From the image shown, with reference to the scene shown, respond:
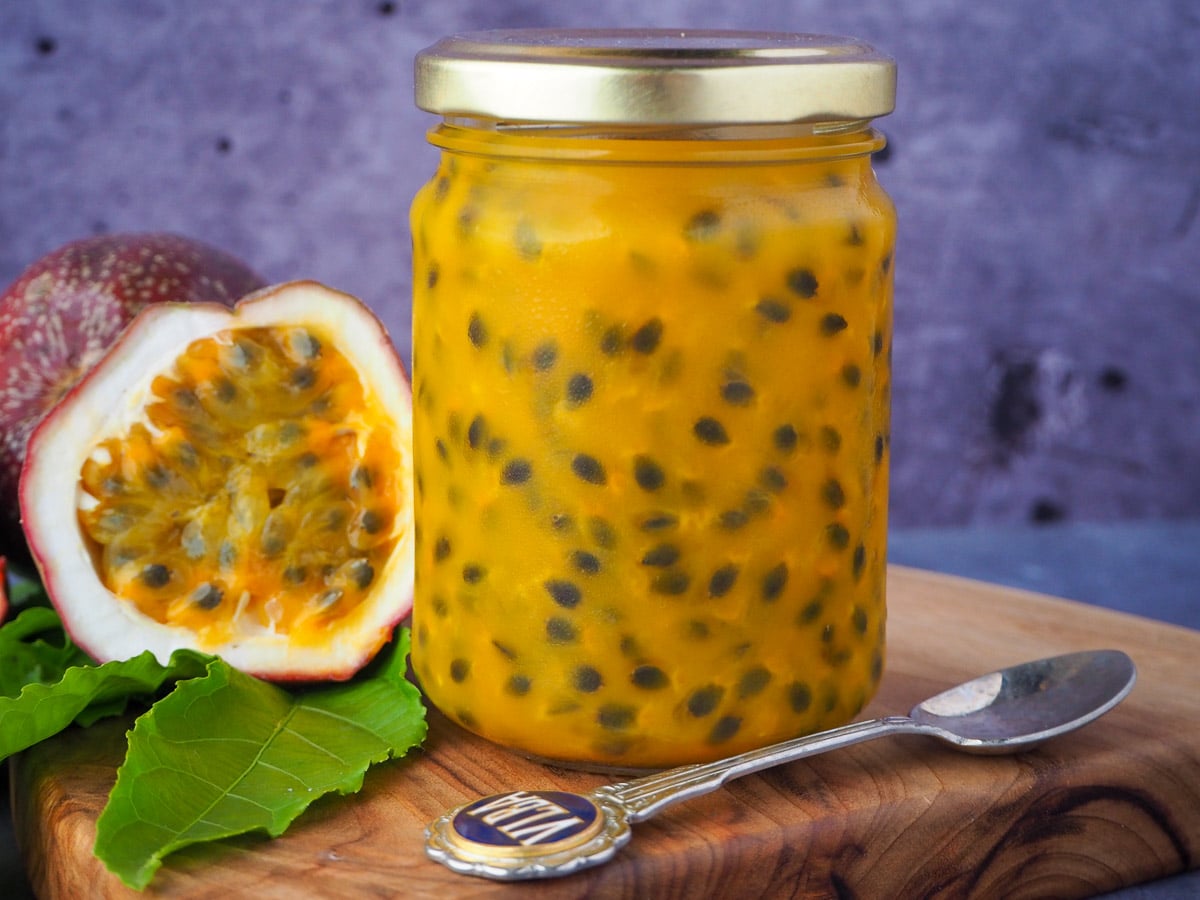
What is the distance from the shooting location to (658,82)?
35.9 inches

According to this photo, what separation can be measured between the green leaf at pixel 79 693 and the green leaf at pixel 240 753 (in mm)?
64

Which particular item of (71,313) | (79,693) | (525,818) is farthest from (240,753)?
(71,313)

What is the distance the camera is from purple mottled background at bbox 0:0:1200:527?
212cm

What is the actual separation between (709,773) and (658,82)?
1.44 ft

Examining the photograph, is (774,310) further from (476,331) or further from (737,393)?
(476,331)

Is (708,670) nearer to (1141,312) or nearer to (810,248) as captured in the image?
(810,248)

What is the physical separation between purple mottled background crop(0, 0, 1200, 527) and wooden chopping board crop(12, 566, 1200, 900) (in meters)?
1.18

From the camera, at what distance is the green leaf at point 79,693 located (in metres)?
1.06

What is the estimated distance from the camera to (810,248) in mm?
967

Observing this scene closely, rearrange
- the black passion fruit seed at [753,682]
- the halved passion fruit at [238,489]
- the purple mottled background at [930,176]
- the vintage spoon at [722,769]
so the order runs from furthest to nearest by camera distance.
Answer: the purple mottled background at [930,176] → the halved passion fruit at [238,489] → the black passion fruit seed at [753,682] → the vintage spoon at [722,769]

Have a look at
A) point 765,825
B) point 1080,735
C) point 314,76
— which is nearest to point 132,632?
point 765,825

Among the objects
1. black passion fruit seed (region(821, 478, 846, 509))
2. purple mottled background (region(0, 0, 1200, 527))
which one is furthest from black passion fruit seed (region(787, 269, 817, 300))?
purple mottled background (region(0, 0, 1200, 527))

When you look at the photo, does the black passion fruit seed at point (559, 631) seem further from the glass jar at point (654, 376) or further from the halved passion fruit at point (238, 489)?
the halved passion fruit at point (238, 489)

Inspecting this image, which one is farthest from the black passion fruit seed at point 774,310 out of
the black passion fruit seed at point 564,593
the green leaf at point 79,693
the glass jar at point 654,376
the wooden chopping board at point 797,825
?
the green leaf at point 79,693
